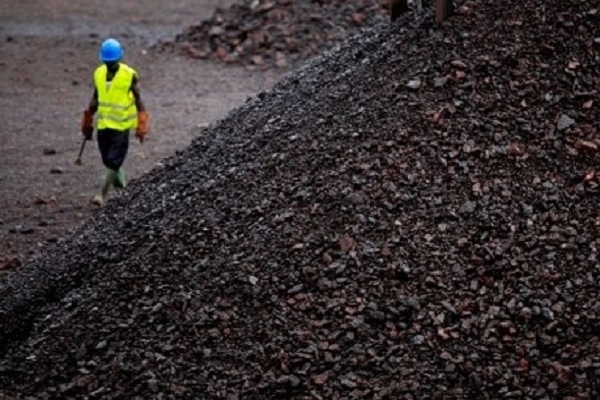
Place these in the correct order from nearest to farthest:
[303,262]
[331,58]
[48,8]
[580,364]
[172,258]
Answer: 1. [580,364]
2. [303,262]
3. [172,258]
4. [331,58]
5. [48,8]

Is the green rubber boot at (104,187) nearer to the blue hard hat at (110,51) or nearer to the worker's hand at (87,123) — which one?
the worker's hand at (87,123)

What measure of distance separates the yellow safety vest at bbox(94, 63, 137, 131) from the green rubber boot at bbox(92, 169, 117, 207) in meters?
0.41

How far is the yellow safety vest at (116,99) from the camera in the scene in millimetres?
8875

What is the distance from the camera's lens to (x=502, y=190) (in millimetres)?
5656

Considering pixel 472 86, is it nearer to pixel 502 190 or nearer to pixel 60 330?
pixel 502 190

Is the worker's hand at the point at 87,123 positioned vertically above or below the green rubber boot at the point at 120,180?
above

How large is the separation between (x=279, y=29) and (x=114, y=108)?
6712mm

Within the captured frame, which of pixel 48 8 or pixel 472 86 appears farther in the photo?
pixel 48 8

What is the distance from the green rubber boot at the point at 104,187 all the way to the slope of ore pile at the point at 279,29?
5.91m

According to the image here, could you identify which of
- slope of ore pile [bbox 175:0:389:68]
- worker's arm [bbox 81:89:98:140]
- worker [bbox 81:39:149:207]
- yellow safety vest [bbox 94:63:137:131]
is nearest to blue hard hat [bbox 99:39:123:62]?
worker [bbox 81:39:149:207]

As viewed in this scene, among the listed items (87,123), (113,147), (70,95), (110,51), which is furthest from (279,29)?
(110,51)

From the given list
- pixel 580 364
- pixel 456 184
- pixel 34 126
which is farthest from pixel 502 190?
pixel 34 126

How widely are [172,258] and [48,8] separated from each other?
14.4 m

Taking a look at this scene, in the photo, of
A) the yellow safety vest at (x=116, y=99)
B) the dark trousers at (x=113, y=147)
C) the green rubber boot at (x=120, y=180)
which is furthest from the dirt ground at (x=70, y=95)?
the yellow safety vest at (x=116, y=99)
